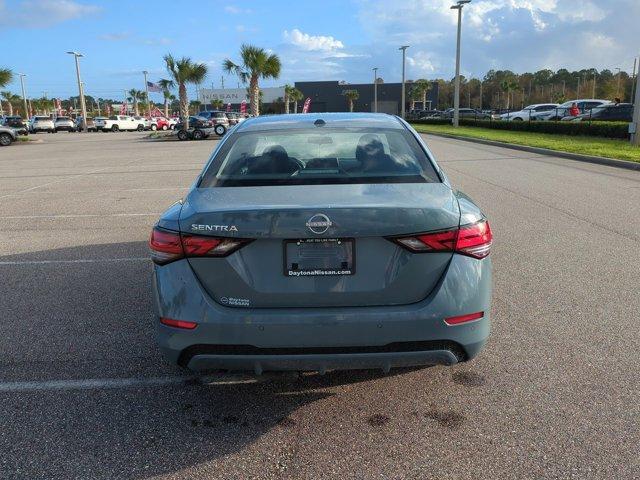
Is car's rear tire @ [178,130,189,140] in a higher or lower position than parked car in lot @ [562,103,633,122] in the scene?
lower

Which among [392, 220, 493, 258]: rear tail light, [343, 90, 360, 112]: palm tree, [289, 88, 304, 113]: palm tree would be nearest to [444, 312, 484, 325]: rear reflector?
[392, 220, 493, 258]: rear tail light

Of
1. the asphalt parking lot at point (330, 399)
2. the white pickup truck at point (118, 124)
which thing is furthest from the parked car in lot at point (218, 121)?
the asphalt parking lot at point (330, 399)

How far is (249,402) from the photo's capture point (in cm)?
328

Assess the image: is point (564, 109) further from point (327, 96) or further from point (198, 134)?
point (327, 96)

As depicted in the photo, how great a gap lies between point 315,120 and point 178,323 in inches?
77.7

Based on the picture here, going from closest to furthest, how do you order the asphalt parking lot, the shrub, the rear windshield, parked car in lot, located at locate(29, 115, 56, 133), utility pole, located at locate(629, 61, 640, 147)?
1. the asphalt parking lot
2. the rear windshield
3. utility pole, located at locate(629, 61, 640, 147)
4. the shrub
5. parked car in lot, located at locate(29, 115, 56, 133)

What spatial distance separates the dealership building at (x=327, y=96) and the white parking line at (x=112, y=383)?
101 meters

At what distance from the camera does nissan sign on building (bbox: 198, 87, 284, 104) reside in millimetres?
102812

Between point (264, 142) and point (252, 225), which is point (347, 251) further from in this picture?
point (264, 142)

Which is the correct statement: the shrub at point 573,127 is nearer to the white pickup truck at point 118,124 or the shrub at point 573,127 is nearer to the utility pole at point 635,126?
the utility pole at point 635,126

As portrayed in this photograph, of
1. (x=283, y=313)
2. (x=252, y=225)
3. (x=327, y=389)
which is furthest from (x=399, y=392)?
(x=252, y=225)

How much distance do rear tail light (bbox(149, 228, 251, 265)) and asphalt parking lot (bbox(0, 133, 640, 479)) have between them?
953 mm

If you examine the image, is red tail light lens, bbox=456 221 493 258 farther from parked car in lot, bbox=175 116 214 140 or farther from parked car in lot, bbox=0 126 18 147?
parked car in lot, bbox=0 126 18 147

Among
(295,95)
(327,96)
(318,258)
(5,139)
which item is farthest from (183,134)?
(327,96)
